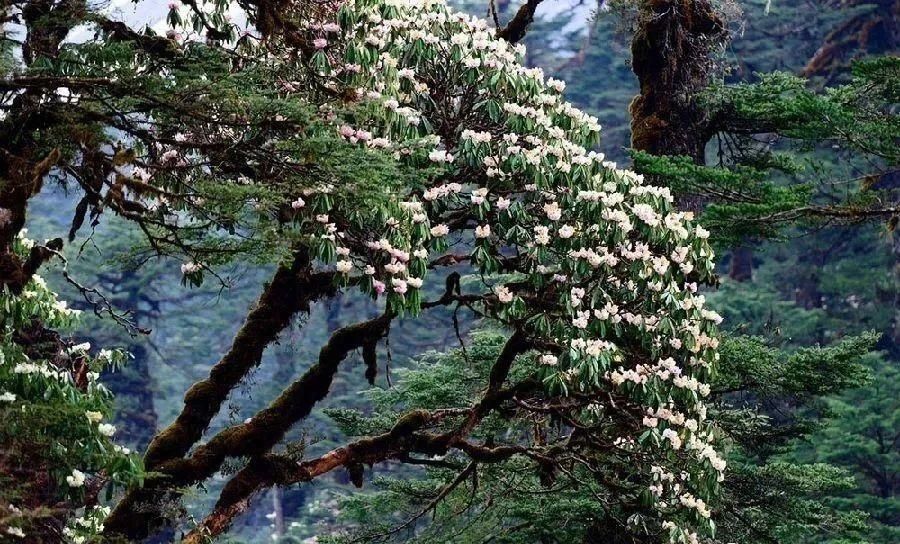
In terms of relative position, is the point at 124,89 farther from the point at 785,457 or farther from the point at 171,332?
the point at 171,332

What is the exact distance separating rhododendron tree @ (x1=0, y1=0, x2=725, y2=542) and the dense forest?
0.02m

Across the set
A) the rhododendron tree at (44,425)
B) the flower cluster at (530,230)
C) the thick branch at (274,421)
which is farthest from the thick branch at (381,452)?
the rhododendron tree at (44,425)

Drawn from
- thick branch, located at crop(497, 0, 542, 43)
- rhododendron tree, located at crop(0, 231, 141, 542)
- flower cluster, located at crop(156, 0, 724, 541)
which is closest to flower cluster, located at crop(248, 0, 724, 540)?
flower cluster, located at crop(156, 0, 724, 541)

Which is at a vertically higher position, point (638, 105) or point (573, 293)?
point (638, 105)

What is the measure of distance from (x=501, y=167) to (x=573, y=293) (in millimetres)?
869

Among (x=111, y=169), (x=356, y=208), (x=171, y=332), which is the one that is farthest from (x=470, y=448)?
(x=171, y=332)

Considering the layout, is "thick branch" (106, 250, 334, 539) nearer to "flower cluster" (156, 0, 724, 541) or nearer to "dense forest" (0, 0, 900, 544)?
"dense forest" (0, 0, 900, 544)

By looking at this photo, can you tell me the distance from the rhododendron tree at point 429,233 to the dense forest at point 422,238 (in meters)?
0.02

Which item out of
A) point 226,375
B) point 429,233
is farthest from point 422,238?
point 226,375

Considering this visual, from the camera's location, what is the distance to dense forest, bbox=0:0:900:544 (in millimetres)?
5672

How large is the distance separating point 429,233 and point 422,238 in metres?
0.14

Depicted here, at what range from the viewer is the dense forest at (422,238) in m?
5.67

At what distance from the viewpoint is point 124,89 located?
539 centimetres

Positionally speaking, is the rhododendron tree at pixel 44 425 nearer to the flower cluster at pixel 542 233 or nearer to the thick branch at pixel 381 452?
the thick branch at pixel 381 452
